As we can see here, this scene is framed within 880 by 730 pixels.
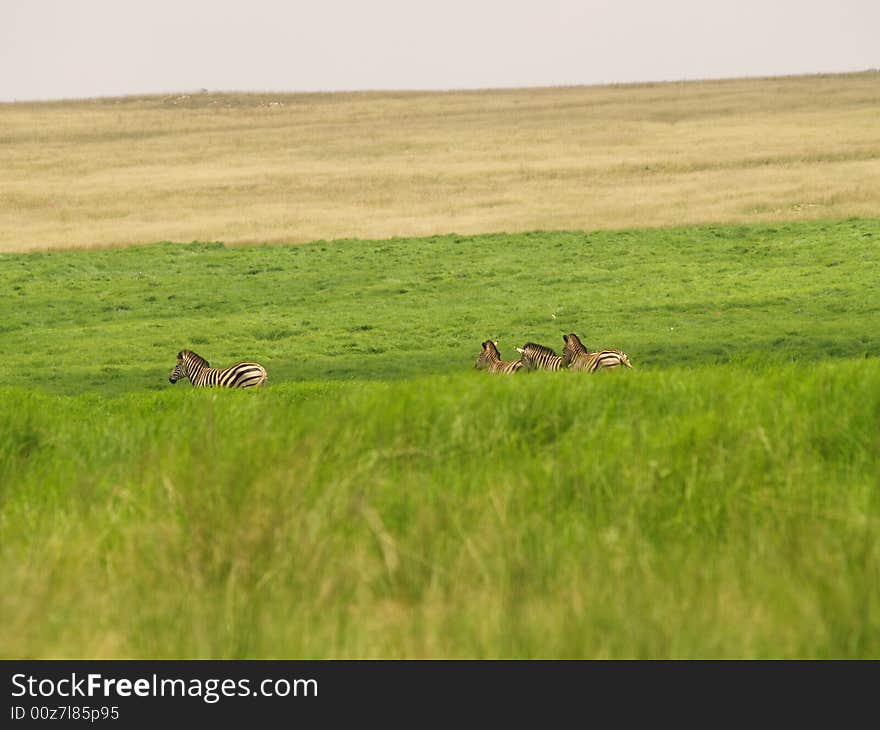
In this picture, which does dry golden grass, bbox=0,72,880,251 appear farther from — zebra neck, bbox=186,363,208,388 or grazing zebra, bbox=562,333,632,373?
zebra neck, bbox=186,363,208,388

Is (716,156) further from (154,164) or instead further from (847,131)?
(154,164)

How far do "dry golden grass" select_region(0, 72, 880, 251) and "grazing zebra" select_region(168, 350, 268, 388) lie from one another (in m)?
27.6

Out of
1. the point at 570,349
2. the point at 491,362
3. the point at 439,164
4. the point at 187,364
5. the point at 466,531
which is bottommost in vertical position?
the point at 466,531

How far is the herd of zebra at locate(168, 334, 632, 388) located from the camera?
24375mm

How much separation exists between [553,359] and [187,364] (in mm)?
7188

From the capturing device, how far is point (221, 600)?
6367 millimetres

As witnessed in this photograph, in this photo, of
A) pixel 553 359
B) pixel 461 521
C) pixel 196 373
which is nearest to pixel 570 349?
pixel 553 359

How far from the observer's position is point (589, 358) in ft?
81.2

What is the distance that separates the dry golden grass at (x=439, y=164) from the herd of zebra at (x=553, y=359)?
1085 inches

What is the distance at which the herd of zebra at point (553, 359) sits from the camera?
24.6m

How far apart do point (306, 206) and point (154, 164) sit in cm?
2623

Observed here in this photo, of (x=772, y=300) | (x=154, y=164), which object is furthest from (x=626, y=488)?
(x=154, y=164)

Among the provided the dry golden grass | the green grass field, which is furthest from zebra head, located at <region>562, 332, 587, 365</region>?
the dry golden grass

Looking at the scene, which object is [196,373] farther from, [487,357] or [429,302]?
[429,302]
